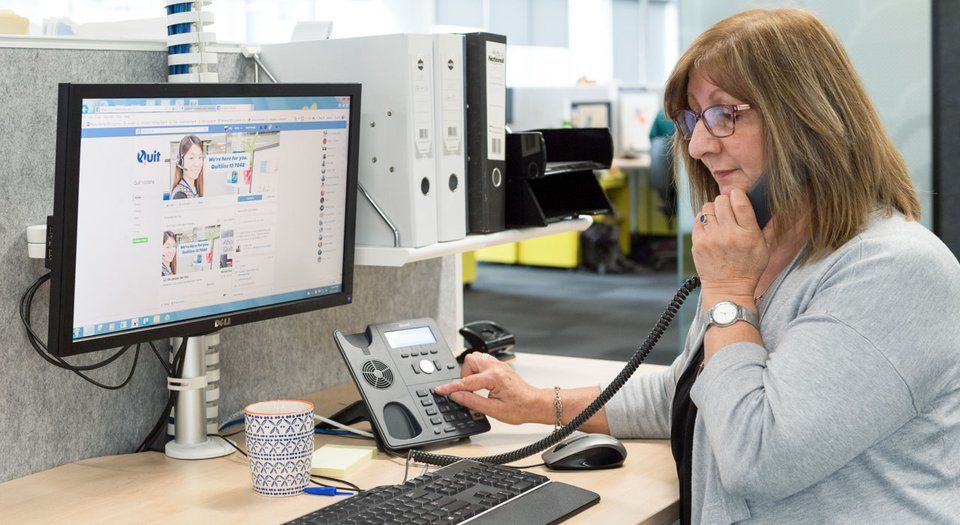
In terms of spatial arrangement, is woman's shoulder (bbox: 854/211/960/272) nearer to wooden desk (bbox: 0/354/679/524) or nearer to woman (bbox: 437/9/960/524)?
woman (bbox: 437/9/960/524)

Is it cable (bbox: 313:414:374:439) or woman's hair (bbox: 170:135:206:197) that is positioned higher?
woman's hair (bbox: 170:135:206:197)

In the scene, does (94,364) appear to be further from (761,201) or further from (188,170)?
(761,201)

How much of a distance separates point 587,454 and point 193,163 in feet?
1.74

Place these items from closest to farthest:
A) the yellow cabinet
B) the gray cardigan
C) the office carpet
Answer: the gray cardigan
the office carpet
the yellow cabinet

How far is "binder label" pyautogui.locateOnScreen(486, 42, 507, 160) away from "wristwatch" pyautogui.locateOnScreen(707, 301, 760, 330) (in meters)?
0.49

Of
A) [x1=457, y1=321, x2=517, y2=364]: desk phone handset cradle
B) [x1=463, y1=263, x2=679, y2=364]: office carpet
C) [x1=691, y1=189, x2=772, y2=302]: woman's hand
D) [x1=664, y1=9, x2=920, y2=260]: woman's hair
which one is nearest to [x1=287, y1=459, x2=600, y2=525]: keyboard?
[x1=691, y1=189, x2=772, y2=302]: woman's hand

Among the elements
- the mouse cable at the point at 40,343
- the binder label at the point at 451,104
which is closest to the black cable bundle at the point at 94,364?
the mouse cable at the point at 40,343

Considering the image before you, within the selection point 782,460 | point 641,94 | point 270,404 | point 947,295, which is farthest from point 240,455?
point 641,94

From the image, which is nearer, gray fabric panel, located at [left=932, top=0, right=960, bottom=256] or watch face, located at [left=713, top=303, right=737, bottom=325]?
watch face, located at [left=713, top=303, right=737, bottom=325]

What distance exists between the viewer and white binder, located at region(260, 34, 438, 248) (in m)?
1.30

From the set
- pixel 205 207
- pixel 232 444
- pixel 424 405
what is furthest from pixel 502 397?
pixel 205 207

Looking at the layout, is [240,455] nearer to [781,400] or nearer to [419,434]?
[419,434]

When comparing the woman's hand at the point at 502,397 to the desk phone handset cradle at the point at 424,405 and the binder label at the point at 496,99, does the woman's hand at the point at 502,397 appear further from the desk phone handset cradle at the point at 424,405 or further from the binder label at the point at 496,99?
the binder label at the point at 496,99

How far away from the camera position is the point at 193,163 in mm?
1089
